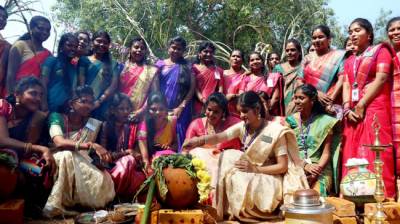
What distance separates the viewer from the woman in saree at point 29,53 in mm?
4918

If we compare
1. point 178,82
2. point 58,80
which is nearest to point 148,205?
point 58,80

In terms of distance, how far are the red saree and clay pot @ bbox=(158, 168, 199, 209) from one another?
104 inches

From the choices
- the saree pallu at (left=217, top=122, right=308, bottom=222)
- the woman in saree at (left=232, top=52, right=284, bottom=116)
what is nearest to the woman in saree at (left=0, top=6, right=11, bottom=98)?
the saree pallu at (left=217, top=122, right=308, bottom=222)

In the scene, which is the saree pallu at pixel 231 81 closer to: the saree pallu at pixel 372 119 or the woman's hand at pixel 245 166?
the saree pallu at pixel 372 119

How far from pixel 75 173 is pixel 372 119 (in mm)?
2953

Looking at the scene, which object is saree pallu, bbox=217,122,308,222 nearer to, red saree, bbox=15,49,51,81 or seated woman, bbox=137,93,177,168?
seated woman, bbox=137,93,177,168

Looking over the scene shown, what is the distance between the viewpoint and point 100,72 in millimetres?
5477

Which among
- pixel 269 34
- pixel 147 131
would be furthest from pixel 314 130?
pixel 269 34

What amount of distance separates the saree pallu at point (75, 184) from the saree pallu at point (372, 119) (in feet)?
8.06

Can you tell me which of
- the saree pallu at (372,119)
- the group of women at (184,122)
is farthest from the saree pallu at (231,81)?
the saree pallu at (372,119)

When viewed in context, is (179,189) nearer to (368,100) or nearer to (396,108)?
(368,100)

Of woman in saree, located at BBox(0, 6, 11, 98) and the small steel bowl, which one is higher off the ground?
woman in saree, located at BBox(0, 6, 11, 98)

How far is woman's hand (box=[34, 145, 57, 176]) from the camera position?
388 centimetres

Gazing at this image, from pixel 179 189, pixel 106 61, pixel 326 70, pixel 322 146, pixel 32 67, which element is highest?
pixel 106 61
